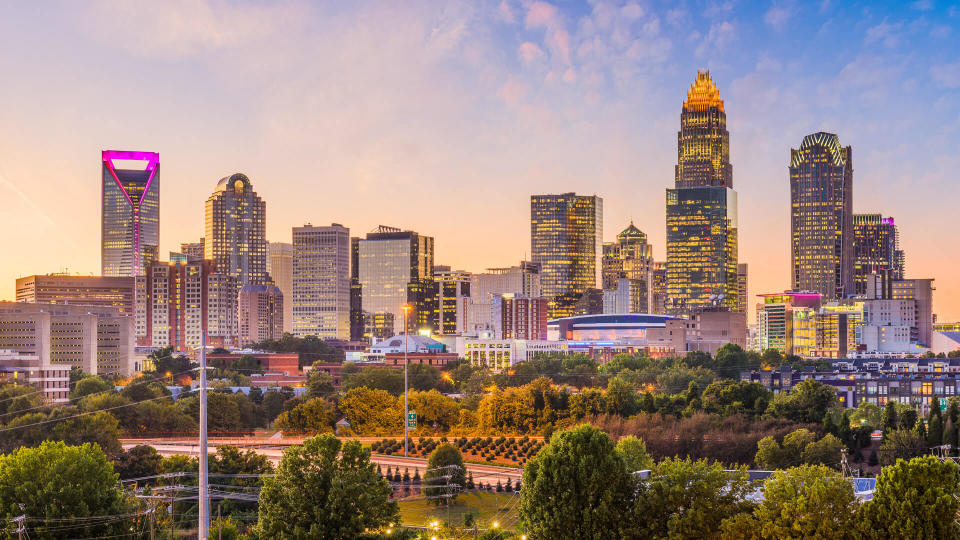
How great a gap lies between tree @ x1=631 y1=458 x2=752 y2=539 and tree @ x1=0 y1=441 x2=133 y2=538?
19326 millimetres

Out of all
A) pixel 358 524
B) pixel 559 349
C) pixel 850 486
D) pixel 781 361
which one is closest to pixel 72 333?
pixel 559 349

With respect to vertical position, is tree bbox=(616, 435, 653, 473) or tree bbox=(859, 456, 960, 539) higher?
tree bbox=(859, 456, 960, 539)

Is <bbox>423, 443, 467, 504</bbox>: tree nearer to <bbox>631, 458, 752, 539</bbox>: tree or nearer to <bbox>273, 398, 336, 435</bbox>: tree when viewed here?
<bbox>631, 458, 752, 539</bbox>: tree

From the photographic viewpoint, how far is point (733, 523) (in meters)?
32.4

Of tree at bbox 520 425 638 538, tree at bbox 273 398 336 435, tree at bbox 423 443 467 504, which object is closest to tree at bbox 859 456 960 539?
tree at bbox 520 425 638 538

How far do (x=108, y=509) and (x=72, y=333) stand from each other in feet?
353

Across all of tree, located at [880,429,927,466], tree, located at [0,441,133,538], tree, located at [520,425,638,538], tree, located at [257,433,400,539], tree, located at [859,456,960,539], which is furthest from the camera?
tree, located at [880,429,927,466]

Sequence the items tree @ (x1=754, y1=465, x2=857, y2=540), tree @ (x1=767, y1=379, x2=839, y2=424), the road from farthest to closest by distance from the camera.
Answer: tree @ (x1=767, y1=379, x2=839, y2=424) < the road < tree @ (x1=754, y1=465, x2=857, y2=540)

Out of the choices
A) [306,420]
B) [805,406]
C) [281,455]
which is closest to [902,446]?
[805,406]

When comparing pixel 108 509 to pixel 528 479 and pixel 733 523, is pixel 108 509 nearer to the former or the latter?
pixel 528 479

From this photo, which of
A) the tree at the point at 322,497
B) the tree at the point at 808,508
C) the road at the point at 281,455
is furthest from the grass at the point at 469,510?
the tree at the point at 808,508

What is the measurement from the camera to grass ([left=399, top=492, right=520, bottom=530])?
50.5 m

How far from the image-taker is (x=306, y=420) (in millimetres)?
83688

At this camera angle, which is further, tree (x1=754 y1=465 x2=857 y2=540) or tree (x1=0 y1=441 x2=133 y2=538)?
tree (x1=0 y1=441 x2=133 y2=538)
